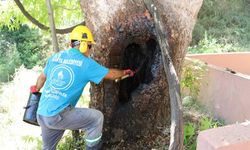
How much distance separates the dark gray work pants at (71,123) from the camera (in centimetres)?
438

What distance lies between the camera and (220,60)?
8812 mm

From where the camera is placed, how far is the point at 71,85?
432 centimetres

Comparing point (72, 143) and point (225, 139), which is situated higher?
point (225, 139)

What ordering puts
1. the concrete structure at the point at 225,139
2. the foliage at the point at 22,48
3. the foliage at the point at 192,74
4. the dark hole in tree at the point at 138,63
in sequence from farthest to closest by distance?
the foliage at the point at 22,48 → the foliage at the point at 192,74 → the dark hole in tree at the point at 138,63 → the concrete structure at the point at 225,139

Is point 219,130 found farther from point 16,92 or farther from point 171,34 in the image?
point 16,92

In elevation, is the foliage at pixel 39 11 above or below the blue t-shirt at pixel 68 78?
above

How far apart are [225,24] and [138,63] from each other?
14619 mm

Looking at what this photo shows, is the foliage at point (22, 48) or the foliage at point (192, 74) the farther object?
the foliage at point (22, 48)

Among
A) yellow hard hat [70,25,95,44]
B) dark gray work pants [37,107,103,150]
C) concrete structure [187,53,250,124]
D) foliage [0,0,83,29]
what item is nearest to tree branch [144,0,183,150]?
yellow hard hat [70,25,95,44]

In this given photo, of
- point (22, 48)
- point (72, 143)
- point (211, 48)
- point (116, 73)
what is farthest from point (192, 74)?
point (22, 48)

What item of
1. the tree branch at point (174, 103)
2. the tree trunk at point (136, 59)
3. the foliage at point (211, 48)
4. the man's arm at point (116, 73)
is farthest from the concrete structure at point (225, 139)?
the foliage at point (211, 48)

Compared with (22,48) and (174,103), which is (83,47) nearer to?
(174,103)

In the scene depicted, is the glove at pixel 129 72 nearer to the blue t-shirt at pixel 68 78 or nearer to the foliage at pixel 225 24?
the blue t-shirt at pixel 68 78

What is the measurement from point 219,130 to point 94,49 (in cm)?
221
